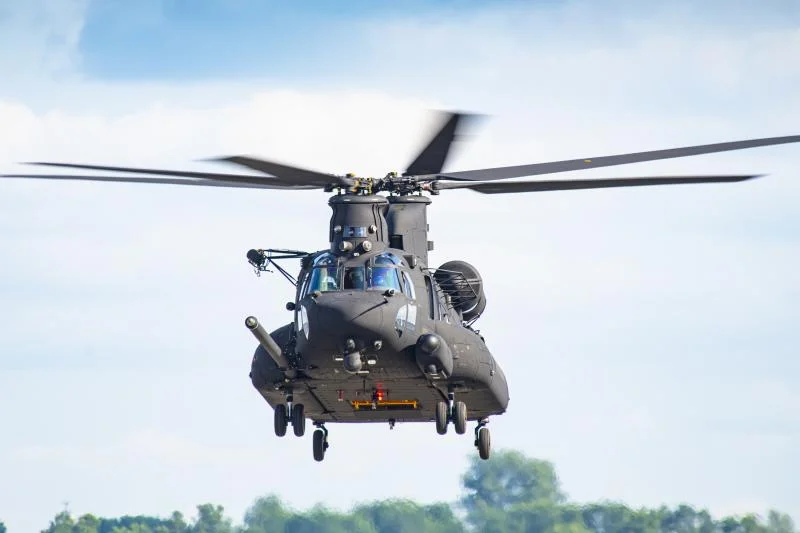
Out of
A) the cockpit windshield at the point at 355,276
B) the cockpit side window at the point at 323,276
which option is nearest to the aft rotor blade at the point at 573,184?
the cockpit windshield at the point at 355,276

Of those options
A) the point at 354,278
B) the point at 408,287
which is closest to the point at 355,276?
the point at 354,278

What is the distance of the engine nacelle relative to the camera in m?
42.5

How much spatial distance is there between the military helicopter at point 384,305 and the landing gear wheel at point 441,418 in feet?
0.09

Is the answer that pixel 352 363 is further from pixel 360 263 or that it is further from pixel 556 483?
pixel 556 483

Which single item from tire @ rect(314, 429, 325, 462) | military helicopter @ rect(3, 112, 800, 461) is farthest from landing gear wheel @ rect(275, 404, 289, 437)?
tire @ rect(314, 429, 325, 462)

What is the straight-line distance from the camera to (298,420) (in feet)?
135

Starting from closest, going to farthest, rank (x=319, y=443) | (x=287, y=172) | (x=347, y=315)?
1. (x=347, y=315)
2. (x=287, y=172)
3. (x=319, y=443)

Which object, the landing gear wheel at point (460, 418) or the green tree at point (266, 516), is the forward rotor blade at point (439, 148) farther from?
the green tree at point (266, 516)

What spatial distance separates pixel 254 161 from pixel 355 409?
586 centimetres

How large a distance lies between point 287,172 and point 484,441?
7491 mm

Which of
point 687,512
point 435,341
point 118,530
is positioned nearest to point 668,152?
point 435,341

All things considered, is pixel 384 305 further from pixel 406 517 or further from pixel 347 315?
pixel 406 517

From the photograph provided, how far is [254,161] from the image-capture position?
3850 centimetres

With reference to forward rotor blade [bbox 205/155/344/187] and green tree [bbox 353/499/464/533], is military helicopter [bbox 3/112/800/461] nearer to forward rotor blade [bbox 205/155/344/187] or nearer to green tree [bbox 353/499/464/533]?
forward rotor blade [bbox 205/155/344/187]
